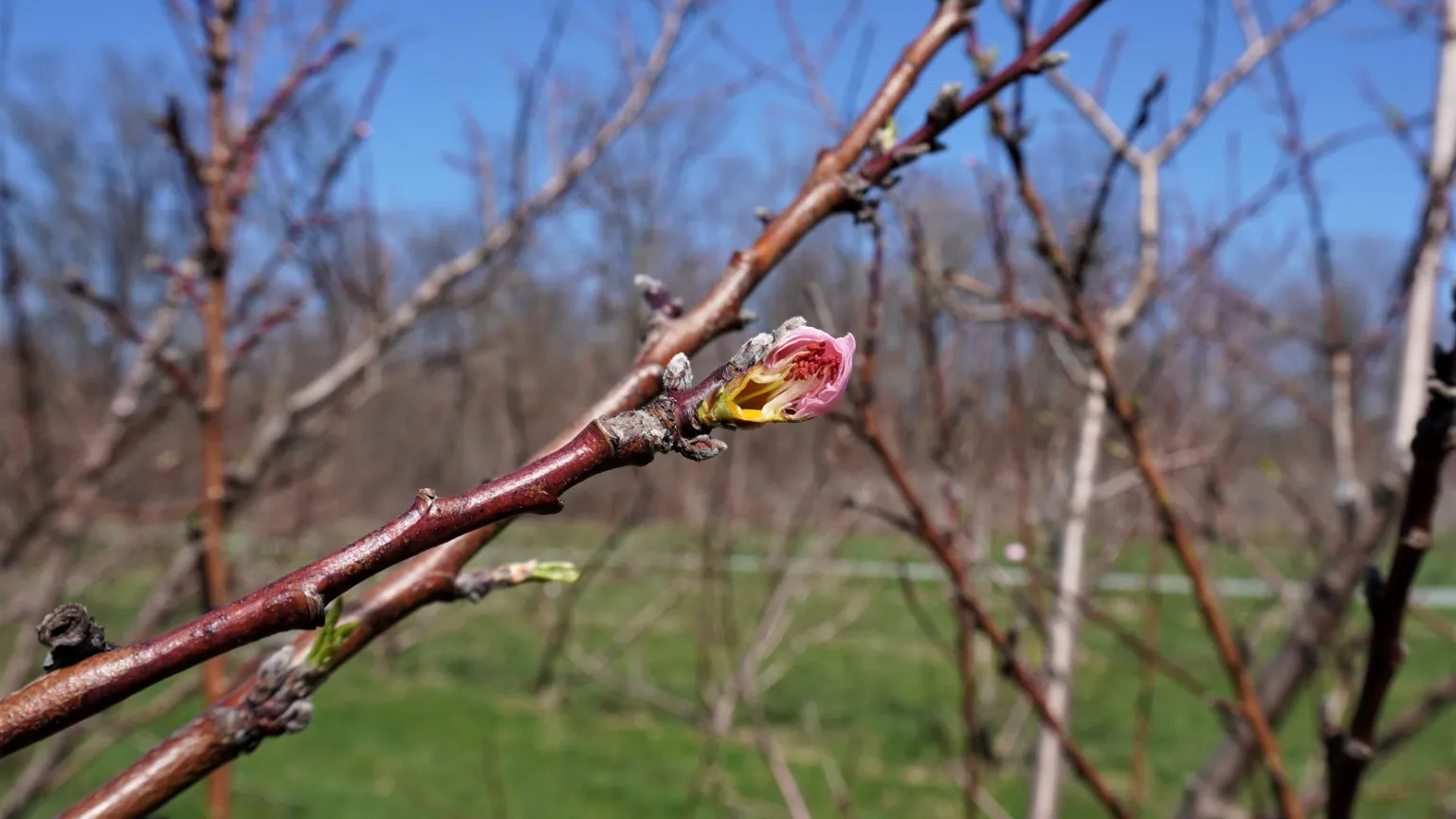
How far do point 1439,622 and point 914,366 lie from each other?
2961 millimetres

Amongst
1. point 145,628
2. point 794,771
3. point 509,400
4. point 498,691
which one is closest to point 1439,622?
point 145,628

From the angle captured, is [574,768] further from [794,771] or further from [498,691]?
[498,691]

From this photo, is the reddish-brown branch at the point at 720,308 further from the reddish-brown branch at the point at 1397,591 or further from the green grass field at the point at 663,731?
the green grass field at the point at 663,731

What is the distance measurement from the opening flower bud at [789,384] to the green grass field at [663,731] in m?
3.90

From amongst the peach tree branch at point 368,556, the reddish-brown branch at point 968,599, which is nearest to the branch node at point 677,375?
the peach tree branch at point 368,556

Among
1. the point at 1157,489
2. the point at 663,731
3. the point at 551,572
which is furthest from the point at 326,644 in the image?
the point at 663,731

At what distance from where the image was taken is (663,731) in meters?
7.46

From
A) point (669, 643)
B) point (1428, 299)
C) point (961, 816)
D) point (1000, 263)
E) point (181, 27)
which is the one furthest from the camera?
point (669, 643)

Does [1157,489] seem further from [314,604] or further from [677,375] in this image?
[314,604]

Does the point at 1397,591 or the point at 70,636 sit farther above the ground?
the point at 70,636

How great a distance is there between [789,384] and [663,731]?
7.40 m

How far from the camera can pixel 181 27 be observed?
8.82 feet

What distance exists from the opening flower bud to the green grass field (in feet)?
12.8

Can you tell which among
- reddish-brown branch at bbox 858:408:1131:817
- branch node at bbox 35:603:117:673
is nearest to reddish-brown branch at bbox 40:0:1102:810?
branch node at bbox 35:603:117:673
